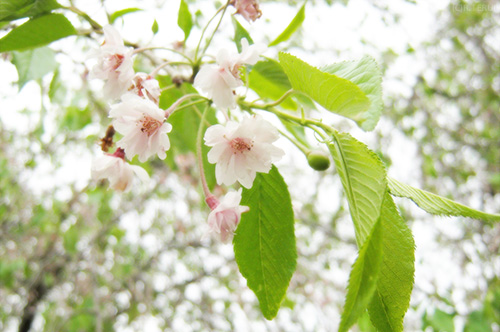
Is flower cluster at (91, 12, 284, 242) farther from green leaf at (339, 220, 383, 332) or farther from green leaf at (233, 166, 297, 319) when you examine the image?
green leaf at (339, 220, 383, 332)

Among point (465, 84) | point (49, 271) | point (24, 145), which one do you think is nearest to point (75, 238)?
point (49, 271)

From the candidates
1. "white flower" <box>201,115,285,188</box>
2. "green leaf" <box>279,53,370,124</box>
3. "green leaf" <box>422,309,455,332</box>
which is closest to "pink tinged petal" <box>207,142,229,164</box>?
"white flower" <box>201,115,285,188</box>

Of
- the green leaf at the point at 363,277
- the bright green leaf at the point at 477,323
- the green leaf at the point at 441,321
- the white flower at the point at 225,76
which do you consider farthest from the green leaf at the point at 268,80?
the bright green leaf at the point at 477,323

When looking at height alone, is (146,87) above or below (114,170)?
above

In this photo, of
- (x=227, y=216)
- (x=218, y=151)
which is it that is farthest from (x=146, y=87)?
(x=227, y=216)

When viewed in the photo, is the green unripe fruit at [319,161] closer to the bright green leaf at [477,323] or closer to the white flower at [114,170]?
the white flower at [114,170]

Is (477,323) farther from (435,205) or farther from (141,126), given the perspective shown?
(141,126)
